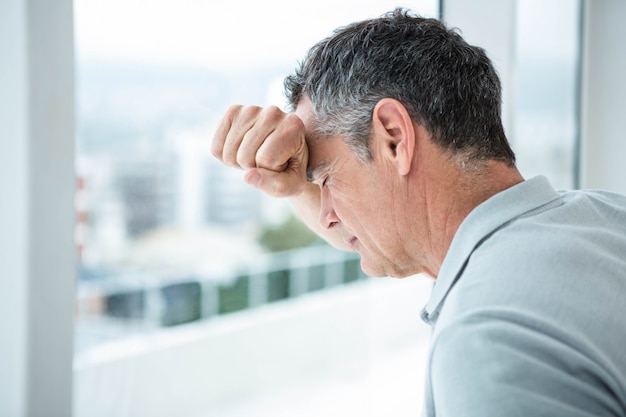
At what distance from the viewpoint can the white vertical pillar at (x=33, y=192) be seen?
0.84 meters

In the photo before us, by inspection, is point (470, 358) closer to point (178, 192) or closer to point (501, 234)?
point (501, 234)

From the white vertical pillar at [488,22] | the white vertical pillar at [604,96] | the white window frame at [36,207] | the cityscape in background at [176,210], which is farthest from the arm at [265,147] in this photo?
the cityscape in background at [176,210]

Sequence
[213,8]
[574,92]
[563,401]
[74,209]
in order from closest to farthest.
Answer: [563,401] < [74,209] < [574,92] < [213,8]

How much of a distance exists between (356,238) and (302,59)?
34 centimetres

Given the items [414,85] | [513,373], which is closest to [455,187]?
[414,85]

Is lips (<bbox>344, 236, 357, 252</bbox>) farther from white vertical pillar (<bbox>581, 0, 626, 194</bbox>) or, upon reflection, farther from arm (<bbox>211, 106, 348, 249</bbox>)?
white vertical pillar (<bbox>581, 0, 626, 194</bbox>)

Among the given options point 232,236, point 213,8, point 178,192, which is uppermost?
point 213,8

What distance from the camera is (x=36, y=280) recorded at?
866 mm


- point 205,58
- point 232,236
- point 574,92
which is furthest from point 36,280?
point 232,236

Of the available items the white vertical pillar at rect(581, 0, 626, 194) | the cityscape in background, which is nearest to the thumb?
the white vertical pillar at rect(581, 0, 626, 194)

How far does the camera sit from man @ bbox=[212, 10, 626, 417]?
25.6 inches

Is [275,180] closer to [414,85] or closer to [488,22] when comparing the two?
[414,85]

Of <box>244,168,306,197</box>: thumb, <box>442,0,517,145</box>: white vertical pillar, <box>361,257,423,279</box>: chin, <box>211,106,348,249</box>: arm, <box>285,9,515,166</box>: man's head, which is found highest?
<box>442,0,517,145</box>: white vertical pillar

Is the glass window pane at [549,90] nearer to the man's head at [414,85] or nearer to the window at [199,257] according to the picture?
the man's head at [414,85]
